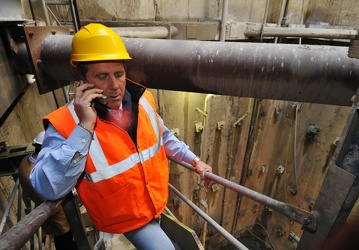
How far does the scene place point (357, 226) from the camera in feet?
2.09

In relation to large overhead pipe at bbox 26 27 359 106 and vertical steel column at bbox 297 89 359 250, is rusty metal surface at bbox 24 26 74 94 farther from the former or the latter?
vertical steel column at bbox 297 89 359 250

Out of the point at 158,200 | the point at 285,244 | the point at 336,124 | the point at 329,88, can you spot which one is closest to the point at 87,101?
the point at 158,200

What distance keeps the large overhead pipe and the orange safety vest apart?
378 millimetres

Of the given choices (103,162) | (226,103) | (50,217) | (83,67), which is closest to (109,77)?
(83,67)

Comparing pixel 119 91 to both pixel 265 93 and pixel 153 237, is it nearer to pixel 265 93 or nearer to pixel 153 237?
pixel 265 93

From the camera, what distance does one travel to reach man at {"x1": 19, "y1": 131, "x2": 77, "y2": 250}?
2297 millimetres

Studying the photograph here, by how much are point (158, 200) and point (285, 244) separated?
6.75 metres

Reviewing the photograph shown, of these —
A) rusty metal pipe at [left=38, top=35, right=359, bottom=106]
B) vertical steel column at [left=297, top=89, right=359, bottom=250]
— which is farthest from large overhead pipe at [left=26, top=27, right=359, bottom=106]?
vertical steel column at [left=297, top=89, right=359, bottom=250]

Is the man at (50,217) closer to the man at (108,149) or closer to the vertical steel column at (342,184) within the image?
the man at (108,149)

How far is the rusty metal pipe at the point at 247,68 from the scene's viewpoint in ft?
4.67

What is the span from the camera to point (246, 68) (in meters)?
1.58

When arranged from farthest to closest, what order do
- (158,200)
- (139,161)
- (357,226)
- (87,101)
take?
(158,200)
(139,161)
(87,101)
(357,226)

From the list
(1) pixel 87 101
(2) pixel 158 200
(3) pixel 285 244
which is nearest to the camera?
(1) pixel 87 101

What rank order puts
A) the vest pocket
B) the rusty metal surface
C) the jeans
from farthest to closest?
1. the rusty metal surface
2. the jeans
3. the vest pocket
